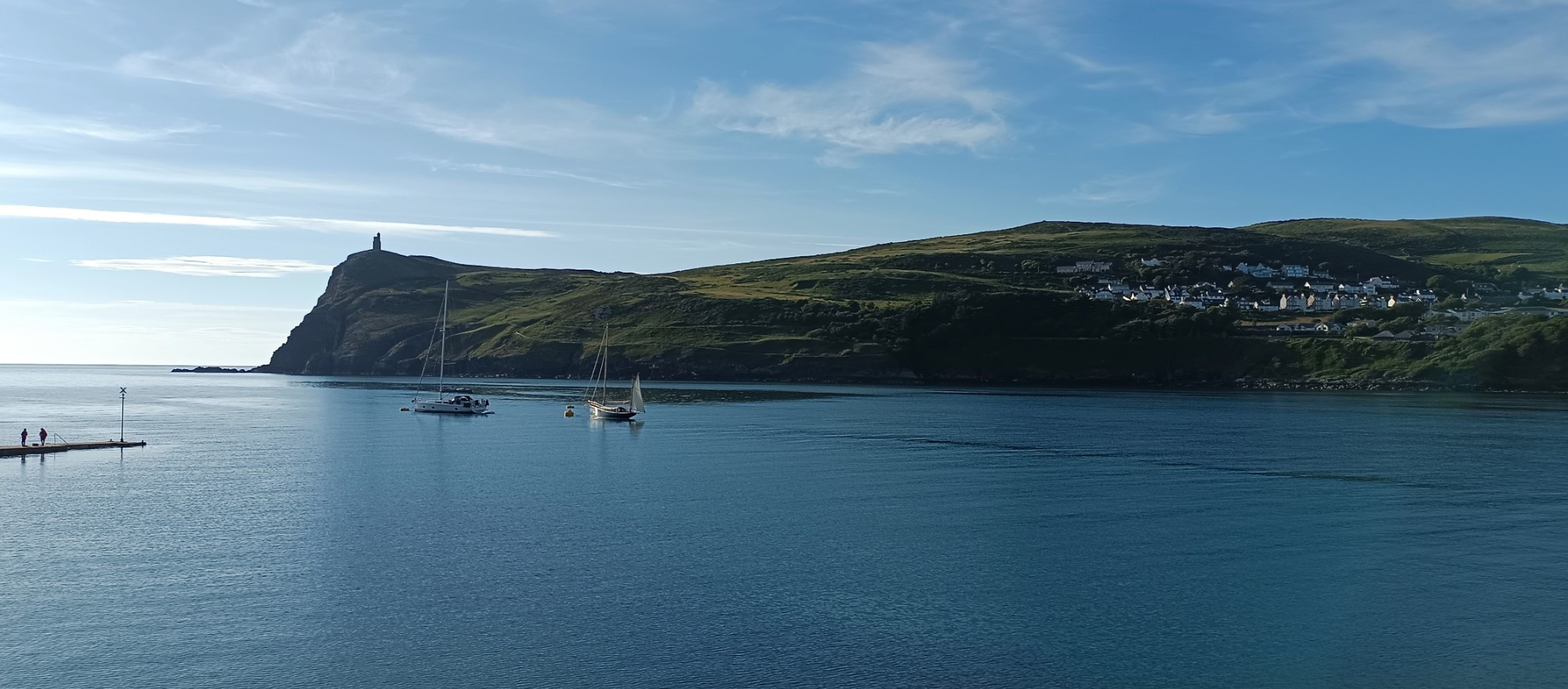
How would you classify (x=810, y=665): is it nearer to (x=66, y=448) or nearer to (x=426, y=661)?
(x=426, y=661)

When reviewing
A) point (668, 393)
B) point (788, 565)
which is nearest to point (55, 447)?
point (788, 565)

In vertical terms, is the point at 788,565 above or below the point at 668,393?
below

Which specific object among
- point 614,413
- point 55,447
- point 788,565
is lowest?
point 788,565

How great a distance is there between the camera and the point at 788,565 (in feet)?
115

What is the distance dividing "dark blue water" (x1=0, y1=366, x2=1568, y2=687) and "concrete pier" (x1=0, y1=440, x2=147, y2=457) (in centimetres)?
222

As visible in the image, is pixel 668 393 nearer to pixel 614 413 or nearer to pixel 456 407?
pixel 456 407

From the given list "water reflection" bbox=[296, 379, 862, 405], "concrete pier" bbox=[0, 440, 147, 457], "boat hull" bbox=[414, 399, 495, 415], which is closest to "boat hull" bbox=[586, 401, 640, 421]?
"boat hull" bbox=[414, 399, 495, 415]

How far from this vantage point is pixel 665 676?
77.6 ft

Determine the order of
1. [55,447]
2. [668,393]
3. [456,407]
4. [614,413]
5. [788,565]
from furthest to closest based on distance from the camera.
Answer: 1. [668,393]
2. [456,407]
3. [614,413]
4. [55,447]
5. [788,565]

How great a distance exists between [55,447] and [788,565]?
58.4 meters

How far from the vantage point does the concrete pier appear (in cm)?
6662

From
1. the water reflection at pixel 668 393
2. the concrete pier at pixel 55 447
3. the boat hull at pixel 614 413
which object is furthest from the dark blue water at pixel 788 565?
the water reflection at pixel 668 393

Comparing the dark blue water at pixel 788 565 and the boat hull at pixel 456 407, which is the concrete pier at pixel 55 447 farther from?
the boat hull at pixel 456 407

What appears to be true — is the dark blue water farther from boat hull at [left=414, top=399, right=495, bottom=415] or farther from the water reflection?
the water reflection
